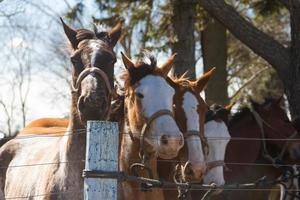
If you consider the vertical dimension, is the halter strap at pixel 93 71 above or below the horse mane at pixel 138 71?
below

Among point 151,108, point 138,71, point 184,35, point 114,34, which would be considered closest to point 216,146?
point 138,71

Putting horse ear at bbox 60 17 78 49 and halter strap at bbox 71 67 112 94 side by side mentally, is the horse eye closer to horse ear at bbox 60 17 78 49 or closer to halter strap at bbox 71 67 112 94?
halter strap at bbox 71 67 112 94

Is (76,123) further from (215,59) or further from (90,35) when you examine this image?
(215,59)

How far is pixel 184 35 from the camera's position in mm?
11273

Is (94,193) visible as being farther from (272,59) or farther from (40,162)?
(272,59)

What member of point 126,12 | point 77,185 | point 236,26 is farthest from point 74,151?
point 126,12

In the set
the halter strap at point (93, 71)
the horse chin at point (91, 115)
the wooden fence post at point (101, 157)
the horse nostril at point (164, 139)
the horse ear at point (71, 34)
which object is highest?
the horse ear at point (71, 34)

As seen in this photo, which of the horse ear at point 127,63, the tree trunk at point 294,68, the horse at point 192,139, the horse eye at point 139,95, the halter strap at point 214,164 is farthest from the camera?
the tree trunk at point 294,68

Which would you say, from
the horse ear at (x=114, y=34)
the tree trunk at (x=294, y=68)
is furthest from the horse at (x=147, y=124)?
the tree trunk at (x=294, y=68)

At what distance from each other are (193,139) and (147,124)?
0.88 m

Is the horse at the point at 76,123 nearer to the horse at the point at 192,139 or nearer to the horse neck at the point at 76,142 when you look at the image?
the horse neck at the point at 76,142

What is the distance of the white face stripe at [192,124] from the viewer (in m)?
6.11

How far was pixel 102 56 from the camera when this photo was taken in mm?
5516

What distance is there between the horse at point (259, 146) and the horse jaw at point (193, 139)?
1.87 meters
